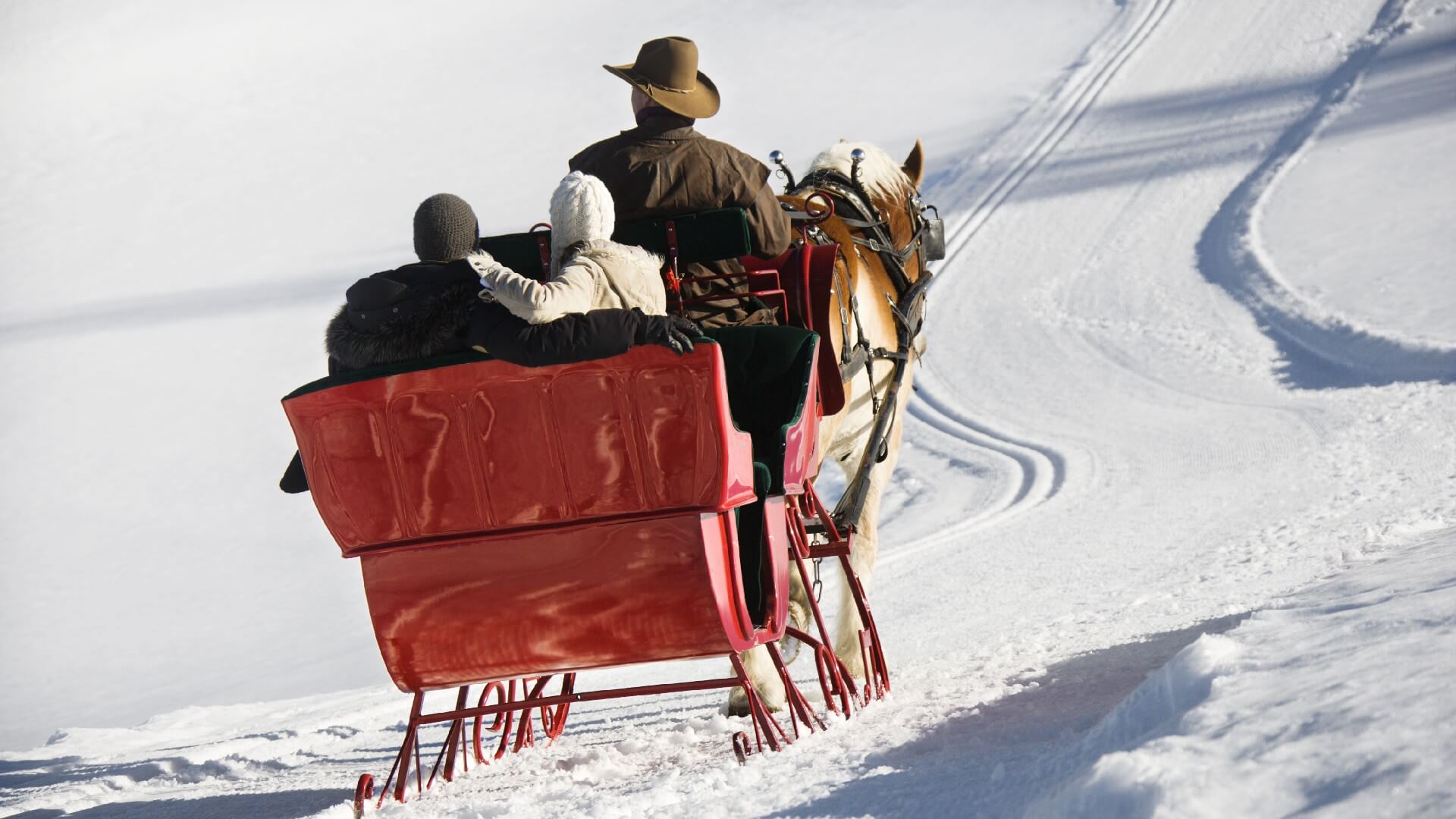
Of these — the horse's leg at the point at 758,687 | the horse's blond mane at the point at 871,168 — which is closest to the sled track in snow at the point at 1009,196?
the horse's blond mane at the point at 871,168

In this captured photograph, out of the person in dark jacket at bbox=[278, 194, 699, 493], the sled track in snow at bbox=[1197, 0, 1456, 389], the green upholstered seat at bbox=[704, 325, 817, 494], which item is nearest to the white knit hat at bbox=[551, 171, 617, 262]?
the person in dark jacket at bbox=[278, 194, 699, 493]

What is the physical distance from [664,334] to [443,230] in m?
0.59

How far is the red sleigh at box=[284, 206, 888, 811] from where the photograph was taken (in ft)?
11.0

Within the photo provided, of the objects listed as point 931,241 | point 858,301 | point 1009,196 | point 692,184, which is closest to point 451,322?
point 692,184

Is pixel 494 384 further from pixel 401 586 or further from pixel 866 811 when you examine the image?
pixel 866 811

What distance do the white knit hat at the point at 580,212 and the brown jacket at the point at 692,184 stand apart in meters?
0.44

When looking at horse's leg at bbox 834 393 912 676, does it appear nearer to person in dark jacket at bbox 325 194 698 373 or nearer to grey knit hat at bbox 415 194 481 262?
person in dark jacket at bbox 325 194 698 373

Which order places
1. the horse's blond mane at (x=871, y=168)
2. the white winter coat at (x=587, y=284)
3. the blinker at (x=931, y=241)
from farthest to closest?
the blinker at (x=931, y=241)
the horse's blond mane at (x=871, y=168)
the white winter coat at (x=587, y=284)

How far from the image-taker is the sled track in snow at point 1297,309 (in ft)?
27.0

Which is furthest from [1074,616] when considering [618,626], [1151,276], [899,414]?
[1151,276]

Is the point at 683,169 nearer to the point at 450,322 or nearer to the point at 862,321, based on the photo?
the point at 450,322

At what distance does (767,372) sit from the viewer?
13.1 ft

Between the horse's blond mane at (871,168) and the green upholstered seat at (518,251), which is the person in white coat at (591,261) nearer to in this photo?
the green upholstered seat at (518,251)

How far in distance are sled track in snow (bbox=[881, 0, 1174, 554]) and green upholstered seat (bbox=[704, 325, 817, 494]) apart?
2852 mm
